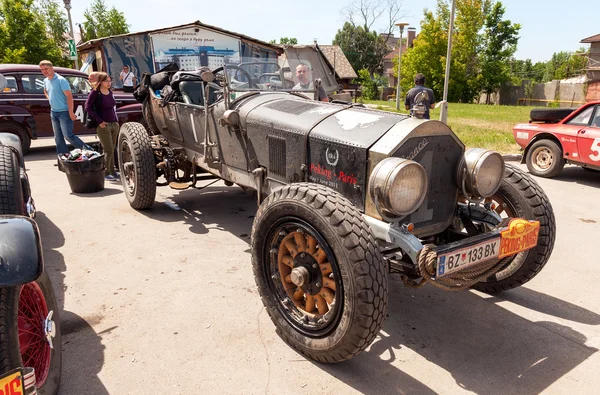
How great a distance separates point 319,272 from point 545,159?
733 centimetres

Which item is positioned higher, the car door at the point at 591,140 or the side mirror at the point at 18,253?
the side mirror at the point at 18,253

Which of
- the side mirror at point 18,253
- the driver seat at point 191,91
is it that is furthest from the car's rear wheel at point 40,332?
the driver seat at point 191,91

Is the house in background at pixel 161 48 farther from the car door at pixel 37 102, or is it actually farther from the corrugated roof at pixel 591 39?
the corrugated roof at pixel 591 39

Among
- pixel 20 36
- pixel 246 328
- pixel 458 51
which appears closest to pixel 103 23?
pixel 20 36

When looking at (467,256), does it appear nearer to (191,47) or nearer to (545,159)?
(545,159)

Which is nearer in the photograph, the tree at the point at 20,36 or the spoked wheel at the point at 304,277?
the spoked wheel at the point at 304,277

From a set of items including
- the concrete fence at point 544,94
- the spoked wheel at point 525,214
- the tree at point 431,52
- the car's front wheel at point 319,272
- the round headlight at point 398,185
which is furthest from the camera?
the tree at point 431,52

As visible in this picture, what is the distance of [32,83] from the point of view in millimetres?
9664

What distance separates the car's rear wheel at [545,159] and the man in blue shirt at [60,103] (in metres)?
8.22

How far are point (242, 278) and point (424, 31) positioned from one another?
1601 inches

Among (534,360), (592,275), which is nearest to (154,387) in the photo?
(534,360)

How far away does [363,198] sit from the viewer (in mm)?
3180

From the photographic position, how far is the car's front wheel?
2.51 meters

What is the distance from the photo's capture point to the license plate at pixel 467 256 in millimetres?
2623
